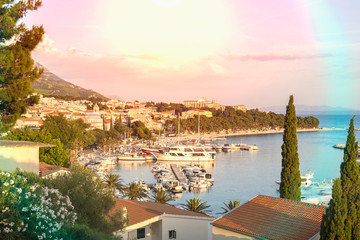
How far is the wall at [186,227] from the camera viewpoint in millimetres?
10938

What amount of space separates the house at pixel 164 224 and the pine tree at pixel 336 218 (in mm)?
4824

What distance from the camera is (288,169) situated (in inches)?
563

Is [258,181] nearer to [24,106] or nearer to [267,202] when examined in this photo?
[267,202]

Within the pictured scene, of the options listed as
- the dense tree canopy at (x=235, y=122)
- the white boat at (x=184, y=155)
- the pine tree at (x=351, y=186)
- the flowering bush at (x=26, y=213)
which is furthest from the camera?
the dense tree canopy at (x=235, y=122)

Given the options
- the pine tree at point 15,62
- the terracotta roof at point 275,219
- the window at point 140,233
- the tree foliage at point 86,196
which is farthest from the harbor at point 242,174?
the pine tree at point 15,62

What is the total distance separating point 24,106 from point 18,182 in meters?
2.17

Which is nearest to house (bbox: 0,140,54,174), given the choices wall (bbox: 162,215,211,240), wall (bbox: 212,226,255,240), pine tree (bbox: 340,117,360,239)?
wall (bbox: 162,215,211,240)

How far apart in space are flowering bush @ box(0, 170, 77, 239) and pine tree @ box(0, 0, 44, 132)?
A: 6.91ft

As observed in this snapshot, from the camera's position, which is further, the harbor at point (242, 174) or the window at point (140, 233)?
the harbor at point (242, 174)

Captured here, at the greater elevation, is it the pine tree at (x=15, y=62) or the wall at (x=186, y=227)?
the pine tree at (x=15, y=62)

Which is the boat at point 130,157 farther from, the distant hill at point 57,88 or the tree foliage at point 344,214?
the distant hill at point 57,88

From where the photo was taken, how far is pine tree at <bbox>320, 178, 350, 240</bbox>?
23.2ft

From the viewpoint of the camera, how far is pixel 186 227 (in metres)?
11.2

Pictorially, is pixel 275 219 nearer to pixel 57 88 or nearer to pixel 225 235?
pixel 225 235
